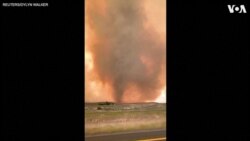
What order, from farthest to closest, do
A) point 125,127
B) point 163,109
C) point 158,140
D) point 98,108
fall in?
1. point 163,109
2. point 98,108
3. point 125,127
4. point 158,140

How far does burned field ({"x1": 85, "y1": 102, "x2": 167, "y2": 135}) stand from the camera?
18875mm

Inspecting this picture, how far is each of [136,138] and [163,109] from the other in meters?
10.4

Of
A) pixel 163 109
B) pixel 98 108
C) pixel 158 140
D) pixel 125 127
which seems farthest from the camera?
pixel 163 109

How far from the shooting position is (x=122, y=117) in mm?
21062

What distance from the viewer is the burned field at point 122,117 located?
18875 mm
